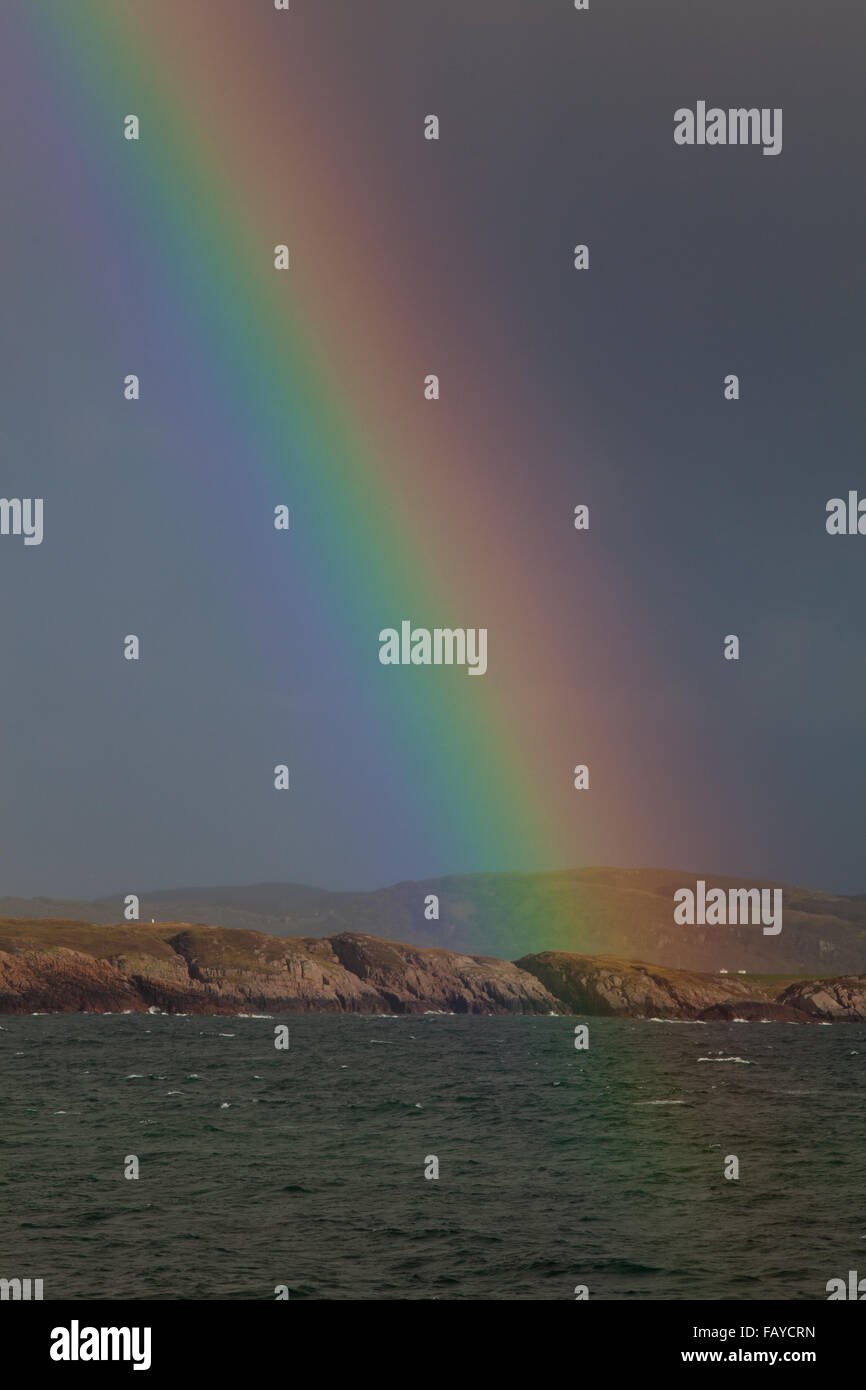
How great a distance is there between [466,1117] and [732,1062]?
68.0 meters

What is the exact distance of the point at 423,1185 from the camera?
55.1m

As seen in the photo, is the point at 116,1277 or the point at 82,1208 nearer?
the point at 116,1277

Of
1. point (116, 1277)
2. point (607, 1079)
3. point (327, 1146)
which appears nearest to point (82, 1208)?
point (116, 1277)

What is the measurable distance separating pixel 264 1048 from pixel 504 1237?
116 meters

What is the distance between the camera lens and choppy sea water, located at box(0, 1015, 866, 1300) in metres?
39.0

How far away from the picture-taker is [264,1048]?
154250 mm

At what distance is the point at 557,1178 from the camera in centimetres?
5859

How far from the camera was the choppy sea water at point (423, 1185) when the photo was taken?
128 ft
